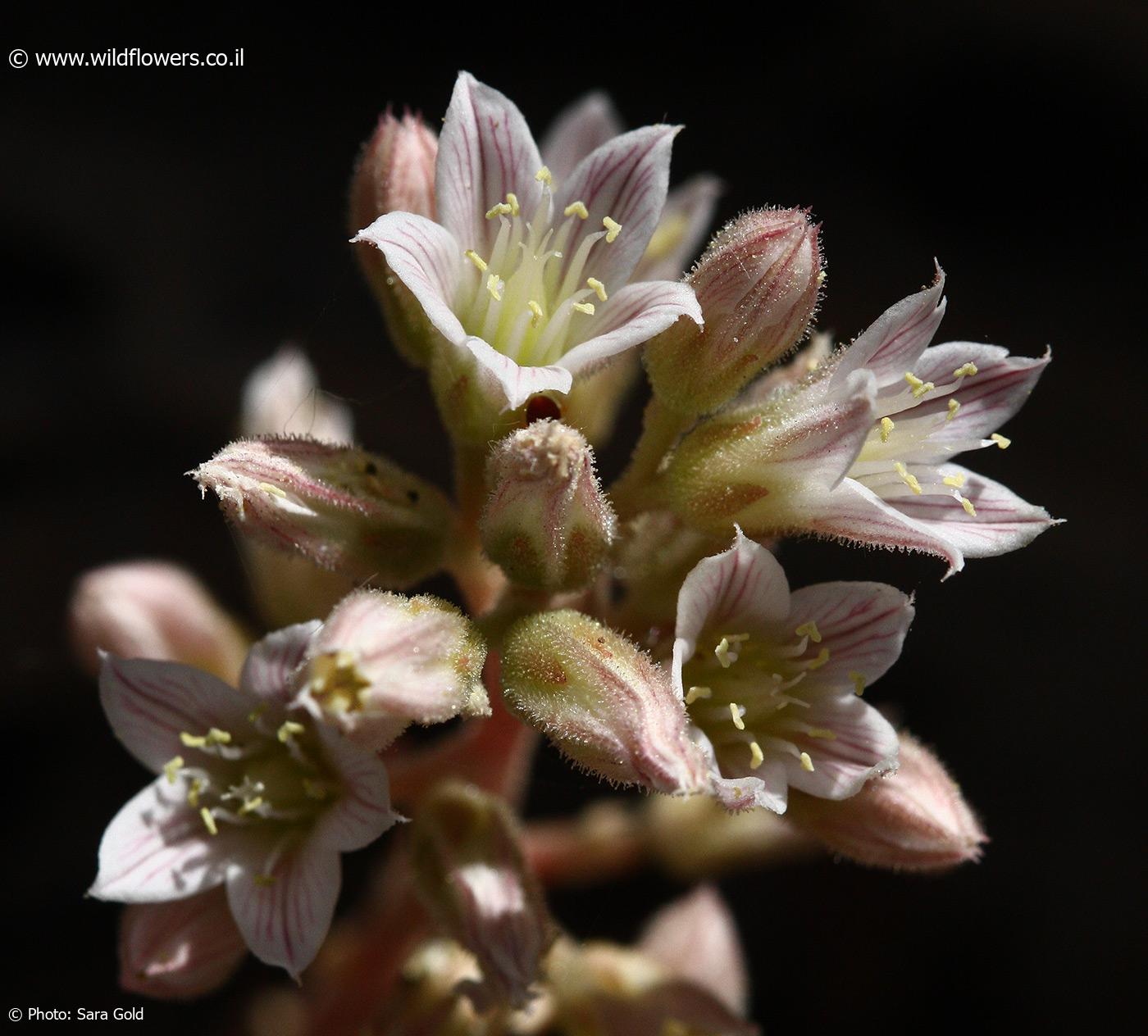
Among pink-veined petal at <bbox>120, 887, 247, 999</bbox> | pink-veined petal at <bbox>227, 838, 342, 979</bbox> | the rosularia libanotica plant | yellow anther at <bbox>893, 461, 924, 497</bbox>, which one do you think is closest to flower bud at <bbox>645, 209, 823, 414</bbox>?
the rosularia libanotica plant

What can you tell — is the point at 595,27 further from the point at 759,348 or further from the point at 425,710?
the point at 425,710

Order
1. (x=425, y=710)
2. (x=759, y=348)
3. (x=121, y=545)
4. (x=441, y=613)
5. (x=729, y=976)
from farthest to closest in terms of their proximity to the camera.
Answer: (x=121, y=545) → (x=729, y=976) → (x=759, y=348) → (x=441, y=613) → (x=425, y=710)

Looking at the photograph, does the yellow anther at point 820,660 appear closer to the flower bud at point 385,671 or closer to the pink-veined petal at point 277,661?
the flower bud at point 385,671

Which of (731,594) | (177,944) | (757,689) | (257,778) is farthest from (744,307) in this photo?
(177,944)

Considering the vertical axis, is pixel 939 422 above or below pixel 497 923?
above

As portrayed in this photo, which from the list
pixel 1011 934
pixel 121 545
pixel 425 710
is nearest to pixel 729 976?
pixel 1011 934
